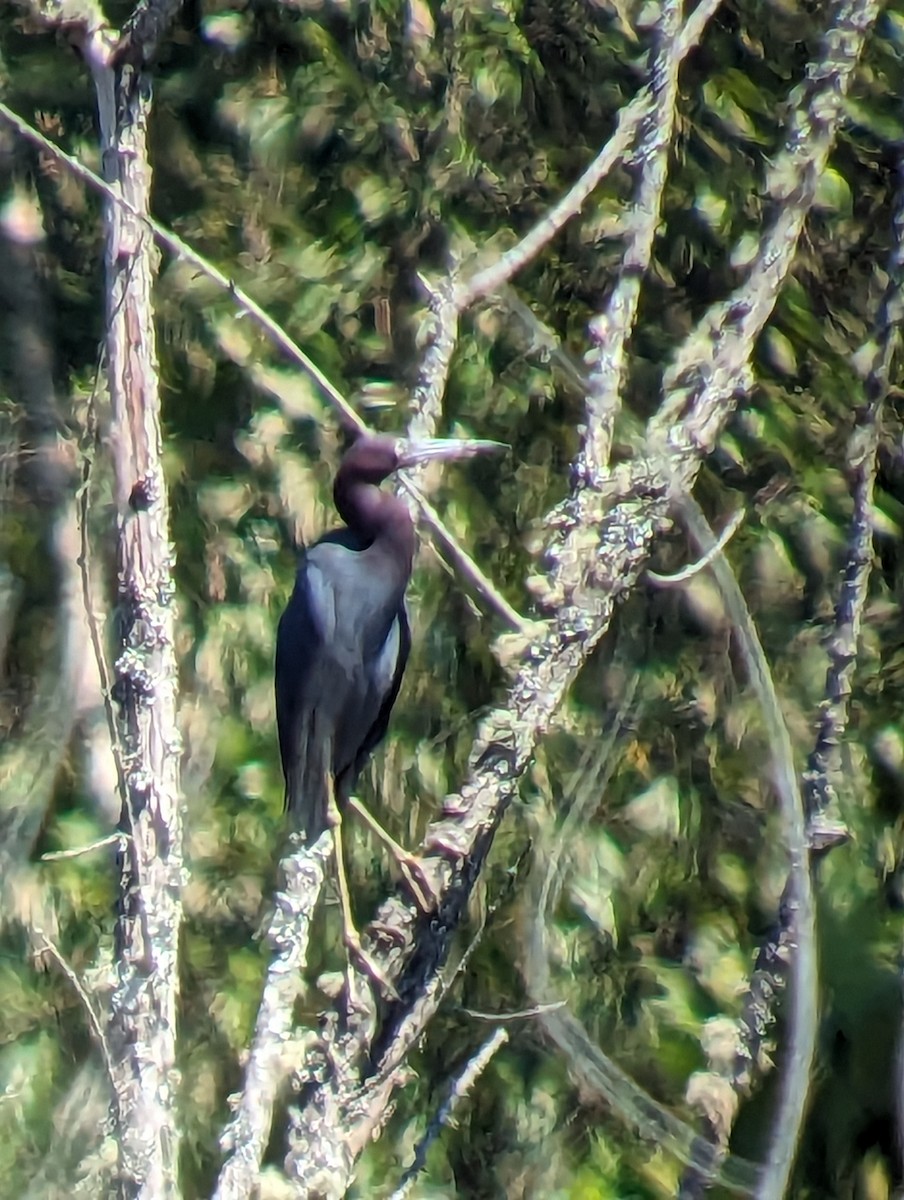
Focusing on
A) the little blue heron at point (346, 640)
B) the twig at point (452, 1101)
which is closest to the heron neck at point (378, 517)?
the little blue heron at point (346, 640)

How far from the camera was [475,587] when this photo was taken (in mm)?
1268

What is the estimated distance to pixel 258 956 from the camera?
4.09ft

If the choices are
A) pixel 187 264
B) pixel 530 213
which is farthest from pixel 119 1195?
pixel 530 213

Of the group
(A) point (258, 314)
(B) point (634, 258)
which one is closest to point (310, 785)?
(A) point (258, 314)

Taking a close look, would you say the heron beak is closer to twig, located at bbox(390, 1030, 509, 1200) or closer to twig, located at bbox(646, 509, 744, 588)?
twig, located at bbox(646, 509, 744, 588)

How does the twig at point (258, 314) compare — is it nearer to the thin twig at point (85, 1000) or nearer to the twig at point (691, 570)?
the twig at point (691, 570)

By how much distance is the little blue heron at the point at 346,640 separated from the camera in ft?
4.11

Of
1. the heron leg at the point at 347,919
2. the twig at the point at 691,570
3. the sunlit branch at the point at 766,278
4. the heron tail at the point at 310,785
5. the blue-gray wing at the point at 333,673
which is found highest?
the sunlit branch at the point at 766,278

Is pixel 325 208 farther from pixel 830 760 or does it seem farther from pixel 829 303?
pixel 830 760

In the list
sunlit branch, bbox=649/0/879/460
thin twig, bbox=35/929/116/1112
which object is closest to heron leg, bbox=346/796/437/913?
thin twig, bbox=35/929/116/1112

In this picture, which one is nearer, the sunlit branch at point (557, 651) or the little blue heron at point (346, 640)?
the sunlit branch at point (557, 651)

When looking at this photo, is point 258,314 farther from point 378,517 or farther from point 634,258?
point 634,258

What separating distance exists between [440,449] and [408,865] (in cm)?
35

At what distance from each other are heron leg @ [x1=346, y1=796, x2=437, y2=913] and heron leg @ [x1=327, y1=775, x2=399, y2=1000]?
2 centimetres
